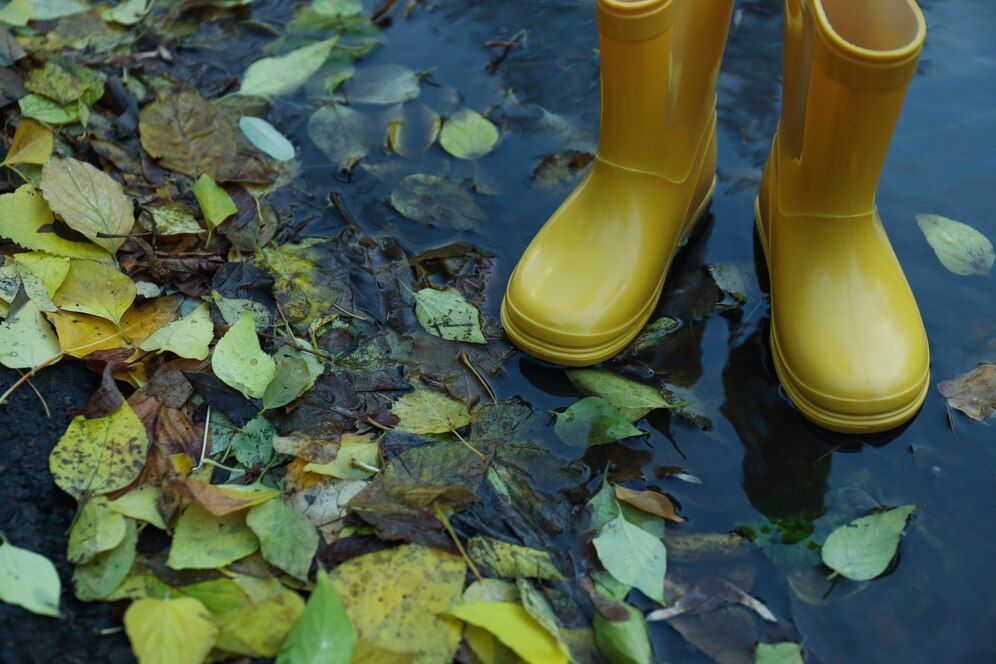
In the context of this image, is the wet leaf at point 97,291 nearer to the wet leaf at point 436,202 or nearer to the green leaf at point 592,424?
the wet leaf at point 436,202

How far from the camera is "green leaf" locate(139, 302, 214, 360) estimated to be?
3.32 feet

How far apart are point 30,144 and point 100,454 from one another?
597mm

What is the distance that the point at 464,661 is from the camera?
782mm

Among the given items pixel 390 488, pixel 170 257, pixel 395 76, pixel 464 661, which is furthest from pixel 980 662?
pixel 395 76

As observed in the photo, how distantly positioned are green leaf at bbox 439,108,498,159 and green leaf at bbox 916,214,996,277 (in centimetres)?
69

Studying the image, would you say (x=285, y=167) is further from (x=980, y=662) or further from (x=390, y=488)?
(x=980, y=662)

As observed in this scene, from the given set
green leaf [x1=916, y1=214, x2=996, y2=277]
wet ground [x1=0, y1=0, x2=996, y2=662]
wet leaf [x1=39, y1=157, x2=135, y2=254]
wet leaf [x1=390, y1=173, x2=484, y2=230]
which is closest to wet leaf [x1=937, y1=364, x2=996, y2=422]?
wet ground [x1=0, y1=0, x2=996, y2=662]

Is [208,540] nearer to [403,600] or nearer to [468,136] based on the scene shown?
[403,600]

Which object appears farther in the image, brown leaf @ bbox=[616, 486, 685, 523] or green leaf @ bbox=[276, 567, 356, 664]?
brown leaf @ bbox=[616, 486, 685, 523]

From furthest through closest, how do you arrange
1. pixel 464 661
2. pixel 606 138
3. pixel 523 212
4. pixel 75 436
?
pixel 523 212 < pixel 606 138 < pixel 75 436 < pixel 464 661

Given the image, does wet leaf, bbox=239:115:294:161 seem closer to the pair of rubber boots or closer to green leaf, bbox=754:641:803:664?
the pair of rubber boots

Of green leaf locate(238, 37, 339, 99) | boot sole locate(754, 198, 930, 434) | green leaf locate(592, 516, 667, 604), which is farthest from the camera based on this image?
green leaf locate(238, 37, 339, 99)

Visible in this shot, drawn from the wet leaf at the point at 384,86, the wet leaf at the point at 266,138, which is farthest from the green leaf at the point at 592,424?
the wet leaf at the point at 384,86

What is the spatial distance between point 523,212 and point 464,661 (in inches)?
28.7
